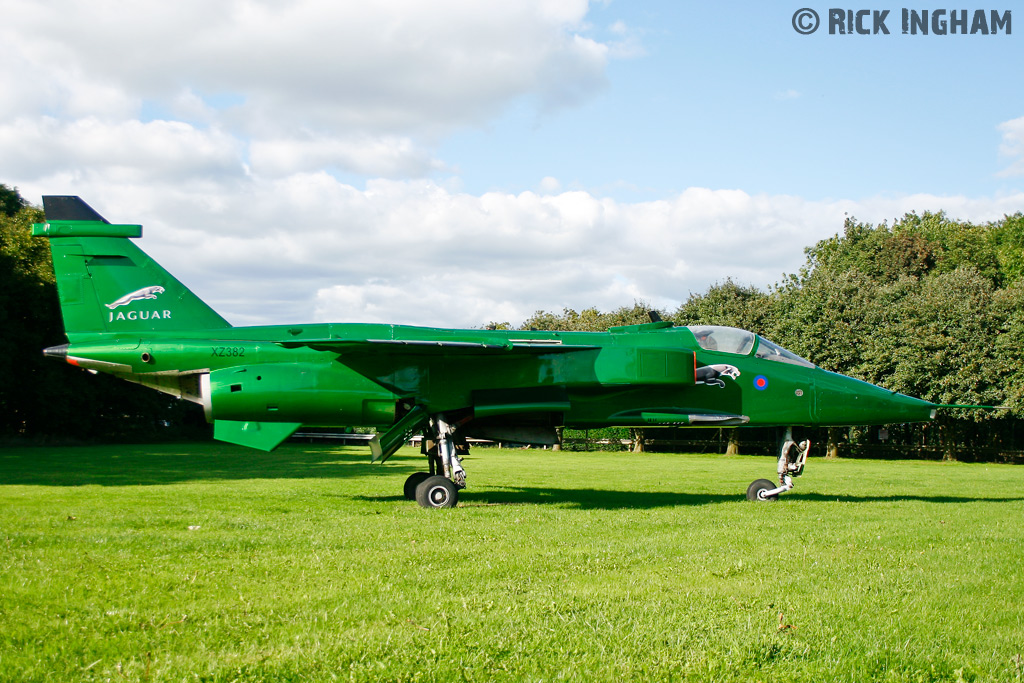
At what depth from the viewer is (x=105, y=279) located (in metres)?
13.7

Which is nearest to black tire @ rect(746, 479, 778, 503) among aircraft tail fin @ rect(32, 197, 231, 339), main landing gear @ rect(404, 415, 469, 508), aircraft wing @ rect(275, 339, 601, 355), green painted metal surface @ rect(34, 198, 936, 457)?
green painted metal surface @ rect(34, 198, 936, 457)

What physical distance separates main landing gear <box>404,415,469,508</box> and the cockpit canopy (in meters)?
4.87

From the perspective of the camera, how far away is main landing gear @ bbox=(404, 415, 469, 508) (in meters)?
13.2

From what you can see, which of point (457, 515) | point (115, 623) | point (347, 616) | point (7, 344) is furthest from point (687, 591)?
point (7, 344)

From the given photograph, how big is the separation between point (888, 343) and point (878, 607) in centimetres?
3874

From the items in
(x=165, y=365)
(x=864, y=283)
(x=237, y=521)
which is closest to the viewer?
(x=237, y=521)

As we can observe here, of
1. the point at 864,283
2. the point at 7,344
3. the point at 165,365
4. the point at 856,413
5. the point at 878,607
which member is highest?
the point at 864,283

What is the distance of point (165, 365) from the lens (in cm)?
1313

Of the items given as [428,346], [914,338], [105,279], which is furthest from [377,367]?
[914,338]

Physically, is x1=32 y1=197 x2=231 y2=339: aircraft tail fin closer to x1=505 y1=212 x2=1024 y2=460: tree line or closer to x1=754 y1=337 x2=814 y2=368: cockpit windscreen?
x1=754 y1=337 x2=814 y2=368: cockpit windscreen

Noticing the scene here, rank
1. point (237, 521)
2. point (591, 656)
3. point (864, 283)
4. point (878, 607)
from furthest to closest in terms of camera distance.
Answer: point (864, 283)
point (237, 521)
point (878, 607)
point (591, 656)

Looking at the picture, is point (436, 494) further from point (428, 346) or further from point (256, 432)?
point (256, 432)

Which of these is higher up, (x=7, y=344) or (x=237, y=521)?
(x=7, y=344)

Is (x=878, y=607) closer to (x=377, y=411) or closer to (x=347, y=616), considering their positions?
(x=347, y=616)
